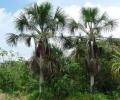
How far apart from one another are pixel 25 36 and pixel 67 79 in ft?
13.6

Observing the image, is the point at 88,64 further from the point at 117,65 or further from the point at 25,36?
the point at 25,36

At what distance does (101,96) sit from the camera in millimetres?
29734

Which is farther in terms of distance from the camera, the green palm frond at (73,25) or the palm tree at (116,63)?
the green palm frond at (73,25)

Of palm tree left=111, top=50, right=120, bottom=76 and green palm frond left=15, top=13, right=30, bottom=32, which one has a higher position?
green palm frond left=15, top=13, right=30, bottom=32

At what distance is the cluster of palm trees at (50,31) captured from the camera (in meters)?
30.4

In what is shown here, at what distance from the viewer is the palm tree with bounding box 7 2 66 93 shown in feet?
99.7

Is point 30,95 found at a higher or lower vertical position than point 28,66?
lower

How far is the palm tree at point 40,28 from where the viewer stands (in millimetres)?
30375

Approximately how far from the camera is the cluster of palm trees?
30438mm

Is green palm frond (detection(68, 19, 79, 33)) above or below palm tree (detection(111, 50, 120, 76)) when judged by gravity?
above

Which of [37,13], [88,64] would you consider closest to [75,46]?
[88,64]

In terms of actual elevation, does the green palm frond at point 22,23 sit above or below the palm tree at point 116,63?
above

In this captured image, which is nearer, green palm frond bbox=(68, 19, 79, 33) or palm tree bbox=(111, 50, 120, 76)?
palm tree bbox=(111, 50, 120, 76)

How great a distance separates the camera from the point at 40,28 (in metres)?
30.7
